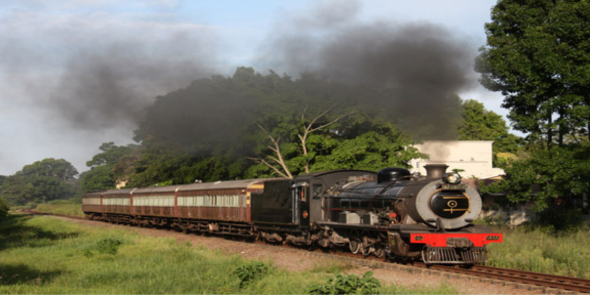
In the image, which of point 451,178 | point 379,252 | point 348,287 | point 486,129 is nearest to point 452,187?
point 451,178

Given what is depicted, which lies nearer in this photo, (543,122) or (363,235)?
(363,235)

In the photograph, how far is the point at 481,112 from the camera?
2574 inches

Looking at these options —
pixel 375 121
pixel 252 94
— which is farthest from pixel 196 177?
pixel 375 121

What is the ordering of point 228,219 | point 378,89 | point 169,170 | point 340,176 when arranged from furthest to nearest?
1. point 169,170
2. point 228,219
3. point 378,89
4. point 340,176

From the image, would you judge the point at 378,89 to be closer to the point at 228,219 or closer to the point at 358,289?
the point at 228,219

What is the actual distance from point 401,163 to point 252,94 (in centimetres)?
1018

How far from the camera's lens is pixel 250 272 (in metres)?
11.5

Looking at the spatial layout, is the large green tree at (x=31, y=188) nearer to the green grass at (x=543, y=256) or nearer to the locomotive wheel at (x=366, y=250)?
the locomotive wheel at (x=366, y=250)

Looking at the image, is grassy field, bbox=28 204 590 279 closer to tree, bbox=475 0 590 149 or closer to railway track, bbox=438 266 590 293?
railway track, bbox=438 266 590 293

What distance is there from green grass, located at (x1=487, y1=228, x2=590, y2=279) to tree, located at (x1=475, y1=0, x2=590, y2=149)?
574 centimetres

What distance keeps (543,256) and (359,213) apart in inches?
209

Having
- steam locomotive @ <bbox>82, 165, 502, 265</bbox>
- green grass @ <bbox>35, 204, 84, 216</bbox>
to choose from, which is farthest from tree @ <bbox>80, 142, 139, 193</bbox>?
steam locomotive @ <bbox>82, 165, 502, 265</bbox>

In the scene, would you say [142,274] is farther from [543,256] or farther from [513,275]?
[543,256]

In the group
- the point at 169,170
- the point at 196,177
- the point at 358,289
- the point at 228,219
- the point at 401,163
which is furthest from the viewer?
the point at 169,170
